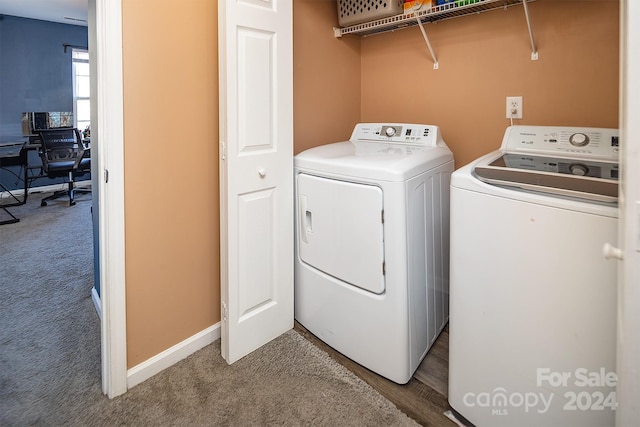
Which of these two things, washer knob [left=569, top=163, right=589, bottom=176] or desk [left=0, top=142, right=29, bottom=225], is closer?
washer knob [left=569, top=163, right=589, bottom=176]

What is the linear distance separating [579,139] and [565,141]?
5 centimetres

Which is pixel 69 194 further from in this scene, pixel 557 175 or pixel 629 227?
pixel 629 227

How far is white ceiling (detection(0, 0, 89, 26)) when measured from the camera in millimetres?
4523

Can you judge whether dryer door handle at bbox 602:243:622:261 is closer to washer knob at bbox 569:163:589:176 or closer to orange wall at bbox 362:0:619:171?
washer knob at bbox 569:163:589:176

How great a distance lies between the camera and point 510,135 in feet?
5.72

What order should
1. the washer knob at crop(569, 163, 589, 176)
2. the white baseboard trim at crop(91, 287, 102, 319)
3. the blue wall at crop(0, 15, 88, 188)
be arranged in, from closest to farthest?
the washer knob at crop(569, 163, 589, 176), the white baseboard trim at crop(91, 287, 102, 319), the blue wall at crop(0, 15, 88, 188)

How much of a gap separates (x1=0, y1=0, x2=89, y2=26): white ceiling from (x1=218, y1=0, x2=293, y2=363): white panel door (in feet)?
13.6

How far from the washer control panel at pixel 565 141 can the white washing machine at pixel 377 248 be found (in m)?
0.32

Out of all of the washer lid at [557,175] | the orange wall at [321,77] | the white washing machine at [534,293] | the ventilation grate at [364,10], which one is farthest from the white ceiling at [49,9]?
the white washing machine at [534,293]

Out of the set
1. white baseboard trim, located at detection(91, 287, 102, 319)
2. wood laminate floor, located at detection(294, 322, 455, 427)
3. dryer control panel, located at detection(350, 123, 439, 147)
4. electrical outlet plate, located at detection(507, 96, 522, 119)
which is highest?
electrical outlet plate, located at detection(507, 96, 522, 119)

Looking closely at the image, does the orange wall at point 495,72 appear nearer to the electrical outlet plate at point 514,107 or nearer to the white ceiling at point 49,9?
the electrical outlet plate at point 514,107

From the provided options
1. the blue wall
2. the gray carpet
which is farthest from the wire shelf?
the blue wall

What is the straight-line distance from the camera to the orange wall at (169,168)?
58.4 inches

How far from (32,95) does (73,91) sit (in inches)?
21.1
